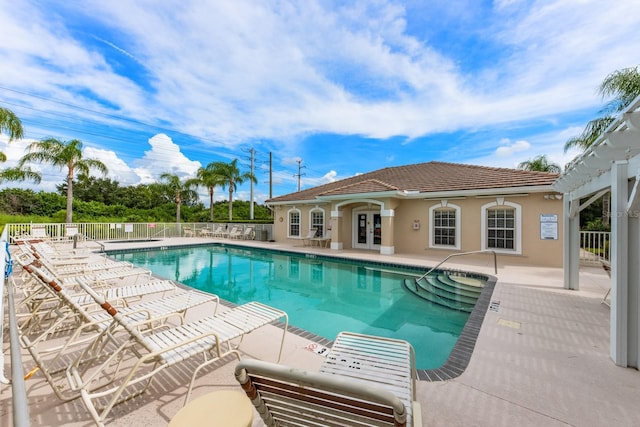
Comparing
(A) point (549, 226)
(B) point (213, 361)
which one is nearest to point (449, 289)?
(A) point (549, 226)

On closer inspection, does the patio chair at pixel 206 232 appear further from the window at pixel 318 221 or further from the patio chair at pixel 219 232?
the window at pixel 318 221

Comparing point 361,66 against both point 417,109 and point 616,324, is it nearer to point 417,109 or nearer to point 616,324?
point 417,109

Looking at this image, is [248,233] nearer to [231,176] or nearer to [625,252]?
[231,176]

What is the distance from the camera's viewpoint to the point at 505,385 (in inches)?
113

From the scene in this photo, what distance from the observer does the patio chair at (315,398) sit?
3.62 ft

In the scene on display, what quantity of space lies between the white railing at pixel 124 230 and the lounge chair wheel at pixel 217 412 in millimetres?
17489

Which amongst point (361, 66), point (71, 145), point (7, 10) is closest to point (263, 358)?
point (361, 66)

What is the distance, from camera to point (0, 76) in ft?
42.0

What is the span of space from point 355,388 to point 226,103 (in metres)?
19.1

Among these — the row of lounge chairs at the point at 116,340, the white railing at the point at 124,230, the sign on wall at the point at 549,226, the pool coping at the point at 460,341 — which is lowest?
the pool coping at the point at 460,341

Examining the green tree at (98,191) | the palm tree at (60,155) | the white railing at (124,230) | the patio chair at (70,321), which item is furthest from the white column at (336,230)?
the green tree at (98,191)

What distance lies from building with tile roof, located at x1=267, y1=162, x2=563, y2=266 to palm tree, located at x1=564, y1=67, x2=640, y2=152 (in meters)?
4.36

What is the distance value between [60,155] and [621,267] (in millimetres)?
24914

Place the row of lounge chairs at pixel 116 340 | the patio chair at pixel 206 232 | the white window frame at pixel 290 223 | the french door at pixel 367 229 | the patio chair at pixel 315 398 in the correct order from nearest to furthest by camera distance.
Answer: the patio chair at pixel 315 398 → the row of lounge chairs at pixel 116 340 → the french door at pixel 367 229 → the white window frame at pixel 290 223 → the patio chair at pixel 206 232
